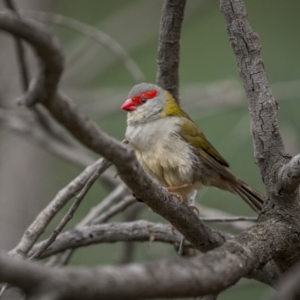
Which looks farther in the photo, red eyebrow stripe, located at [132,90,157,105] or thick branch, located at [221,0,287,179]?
red eyebrow stripe, located at [132,90,157,105]

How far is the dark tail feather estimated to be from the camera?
11.8 feet

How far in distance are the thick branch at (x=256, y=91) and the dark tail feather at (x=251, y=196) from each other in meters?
0.87

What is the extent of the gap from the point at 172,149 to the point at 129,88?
2.73 m

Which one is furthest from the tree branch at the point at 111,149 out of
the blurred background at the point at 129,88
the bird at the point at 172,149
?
the blurred background at the point at 129,88

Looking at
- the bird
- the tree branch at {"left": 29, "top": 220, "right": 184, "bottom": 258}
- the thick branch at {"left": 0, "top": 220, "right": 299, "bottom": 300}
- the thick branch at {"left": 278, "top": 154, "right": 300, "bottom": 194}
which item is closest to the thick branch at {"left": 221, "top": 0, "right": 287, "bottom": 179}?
the thick branch at {"left": 278, "top": 154, "right": 300, "bottom": 194}

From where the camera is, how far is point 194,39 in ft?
28.4

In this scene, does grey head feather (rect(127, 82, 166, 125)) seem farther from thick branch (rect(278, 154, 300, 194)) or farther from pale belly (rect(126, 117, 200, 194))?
thick branch (rect(278, 154, 300, 194))

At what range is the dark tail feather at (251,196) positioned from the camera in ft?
11.8

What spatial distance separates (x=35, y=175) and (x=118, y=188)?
2476 mm

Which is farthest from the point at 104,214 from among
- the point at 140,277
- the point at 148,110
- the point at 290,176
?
the point at 140,277

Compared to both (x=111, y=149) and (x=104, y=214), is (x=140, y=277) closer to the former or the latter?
(x=111, y=149)

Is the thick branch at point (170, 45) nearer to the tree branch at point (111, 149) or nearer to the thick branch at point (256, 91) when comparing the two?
the thick branch at point (256, 91)

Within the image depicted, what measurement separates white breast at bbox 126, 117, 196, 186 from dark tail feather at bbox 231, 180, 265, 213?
1.06ft

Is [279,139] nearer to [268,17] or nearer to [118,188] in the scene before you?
[118,188]
